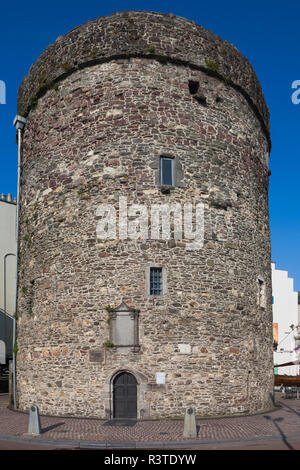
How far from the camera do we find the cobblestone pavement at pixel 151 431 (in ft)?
34.1

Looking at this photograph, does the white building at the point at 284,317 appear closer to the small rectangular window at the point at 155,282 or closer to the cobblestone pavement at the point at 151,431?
the cobblestone pavement at the point at 151,431

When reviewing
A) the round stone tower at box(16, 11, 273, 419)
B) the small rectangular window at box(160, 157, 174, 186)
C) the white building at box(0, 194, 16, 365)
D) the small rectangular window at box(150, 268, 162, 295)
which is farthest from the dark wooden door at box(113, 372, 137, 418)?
the white building at box(0, 194, 16, 365)

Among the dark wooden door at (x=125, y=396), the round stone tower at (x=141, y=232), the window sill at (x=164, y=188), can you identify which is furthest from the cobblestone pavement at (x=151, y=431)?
the window sill at (x=164, y=188)

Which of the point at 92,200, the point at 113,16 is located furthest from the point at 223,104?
the point at 92,200

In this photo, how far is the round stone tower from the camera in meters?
13.9

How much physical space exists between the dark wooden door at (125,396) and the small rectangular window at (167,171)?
581 centimetres

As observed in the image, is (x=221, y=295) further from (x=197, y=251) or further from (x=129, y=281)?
(x=129, y=281)

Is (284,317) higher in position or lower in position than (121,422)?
higher

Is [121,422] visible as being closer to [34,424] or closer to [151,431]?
[151,431]

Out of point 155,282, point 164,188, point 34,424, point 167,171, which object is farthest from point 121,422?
point 167,171

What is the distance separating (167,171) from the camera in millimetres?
15016

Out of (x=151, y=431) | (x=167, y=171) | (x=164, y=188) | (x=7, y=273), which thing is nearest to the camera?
(x=151, y=431)

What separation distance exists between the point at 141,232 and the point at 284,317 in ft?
98.0

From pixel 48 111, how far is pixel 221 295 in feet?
27.8
